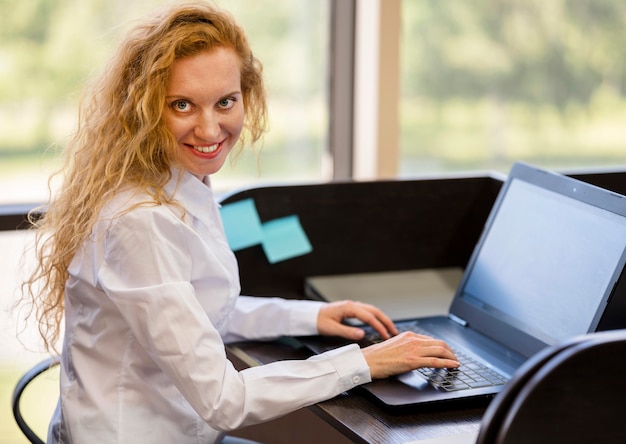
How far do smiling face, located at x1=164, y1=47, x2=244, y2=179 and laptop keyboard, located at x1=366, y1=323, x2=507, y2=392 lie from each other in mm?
476

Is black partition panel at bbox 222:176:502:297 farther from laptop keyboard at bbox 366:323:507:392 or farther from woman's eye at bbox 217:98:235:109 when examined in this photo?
laptop keyboard at bbox 366:323:507:392

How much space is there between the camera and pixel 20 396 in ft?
5.08

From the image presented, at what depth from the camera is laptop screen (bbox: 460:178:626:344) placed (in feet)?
4.74

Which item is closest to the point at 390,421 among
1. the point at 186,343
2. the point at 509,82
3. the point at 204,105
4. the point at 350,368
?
the point at 350,368

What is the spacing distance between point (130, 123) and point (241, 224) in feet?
1.77

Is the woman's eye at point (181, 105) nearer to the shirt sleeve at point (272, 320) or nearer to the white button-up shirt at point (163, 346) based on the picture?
the white button-up shirt at point (163, 346)

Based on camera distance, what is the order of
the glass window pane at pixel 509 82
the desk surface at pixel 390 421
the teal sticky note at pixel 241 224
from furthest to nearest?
the glass window pane at pixel 509 82, the teal sticky note at pixel 241 224, the desk surface at pixel 390 421

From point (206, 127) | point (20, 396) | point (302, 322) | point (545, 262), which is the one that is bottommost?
point (20, 396)

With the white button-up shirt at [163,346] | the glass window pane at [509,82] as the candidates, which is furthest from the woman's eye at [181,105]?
the glass window pane at [509,82]

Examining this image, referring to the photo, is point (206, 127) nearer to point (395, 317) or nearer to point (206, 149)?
point (206, 149)

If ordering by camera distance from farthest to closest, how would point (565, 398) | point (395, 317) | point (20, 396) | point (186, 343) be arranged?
point (395, 317)
point (20, 396)
point (186, 343)
point (565, 398)

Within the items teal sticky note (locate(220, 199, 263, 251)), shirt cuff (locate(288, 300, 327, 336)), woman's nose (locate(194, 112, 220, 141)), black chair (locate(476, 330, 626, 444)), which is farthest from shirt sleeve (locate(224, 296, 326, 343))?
black chair (locate(476, 330, 626, 444))

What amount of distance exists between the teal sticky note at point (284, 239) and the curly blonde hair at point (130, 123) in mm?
513

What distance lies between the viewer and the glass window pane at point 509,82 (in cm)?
312
